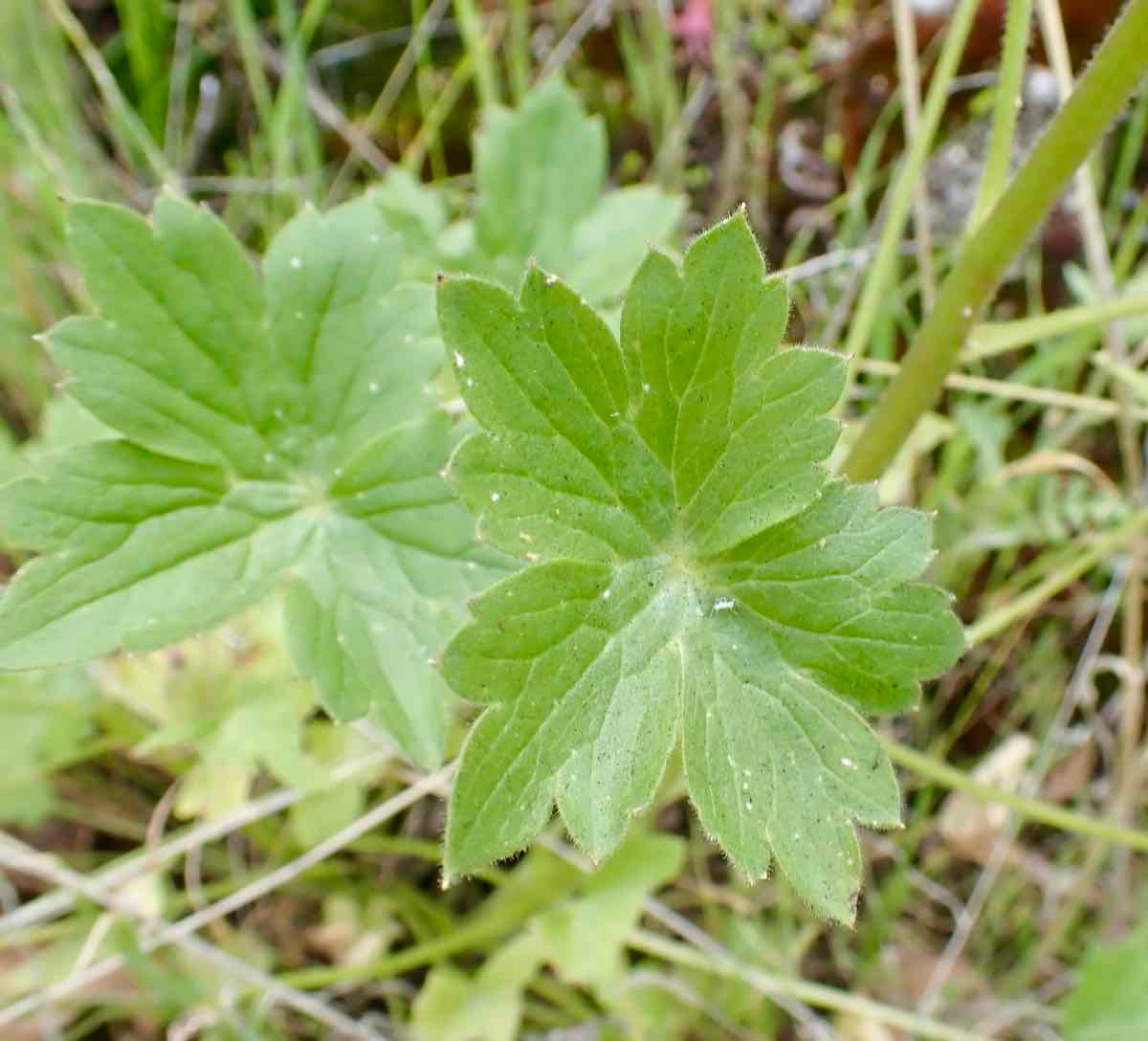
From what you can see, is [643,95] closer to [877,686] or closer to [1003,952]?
[877,686]

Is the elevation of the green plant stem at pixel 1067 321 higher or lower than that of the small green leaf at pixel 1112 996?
higher

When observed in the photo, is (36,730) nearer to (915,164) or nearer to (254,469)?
(254,469)

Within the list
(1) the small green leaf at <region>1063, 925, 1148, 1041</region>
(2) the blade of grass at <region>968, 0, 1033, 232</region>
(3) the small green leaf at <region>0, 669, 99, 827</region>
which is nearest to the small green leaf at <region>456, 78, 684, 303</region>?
(2) the blade of grass at <region>968, 0, 1033, 232</region>

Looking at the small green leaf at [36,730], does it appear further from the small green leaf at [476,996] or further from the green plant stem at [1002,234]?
the green plant stem at [1002,234]

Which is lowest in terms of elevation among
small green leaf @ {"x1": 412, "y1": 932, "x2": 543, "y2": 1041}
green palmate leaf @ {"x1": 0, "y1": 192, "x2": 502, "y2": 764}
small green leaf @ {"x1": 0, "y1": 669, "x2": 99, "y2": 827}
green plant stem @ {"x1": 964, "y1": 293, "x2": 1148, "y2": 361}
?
small green leaf @ {"x1": 412, "y1": 932, "x2": 543, "y2": 1041}

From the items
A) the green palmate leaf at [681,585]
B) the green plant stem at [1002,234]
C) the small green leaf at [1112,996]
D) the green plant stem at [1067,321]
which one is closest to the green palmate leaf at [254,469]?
the green palmate leaf at [681,585]

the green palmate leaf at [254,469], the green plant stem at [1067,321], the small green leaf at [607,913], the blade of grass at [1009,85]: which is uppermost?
the blade of grass at [1009,85]

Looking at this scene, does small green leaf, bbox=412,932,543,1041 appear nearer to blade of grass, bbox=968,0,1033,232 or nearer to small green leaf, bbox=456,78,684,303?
small green leaf, bbox=456,78,684,303
